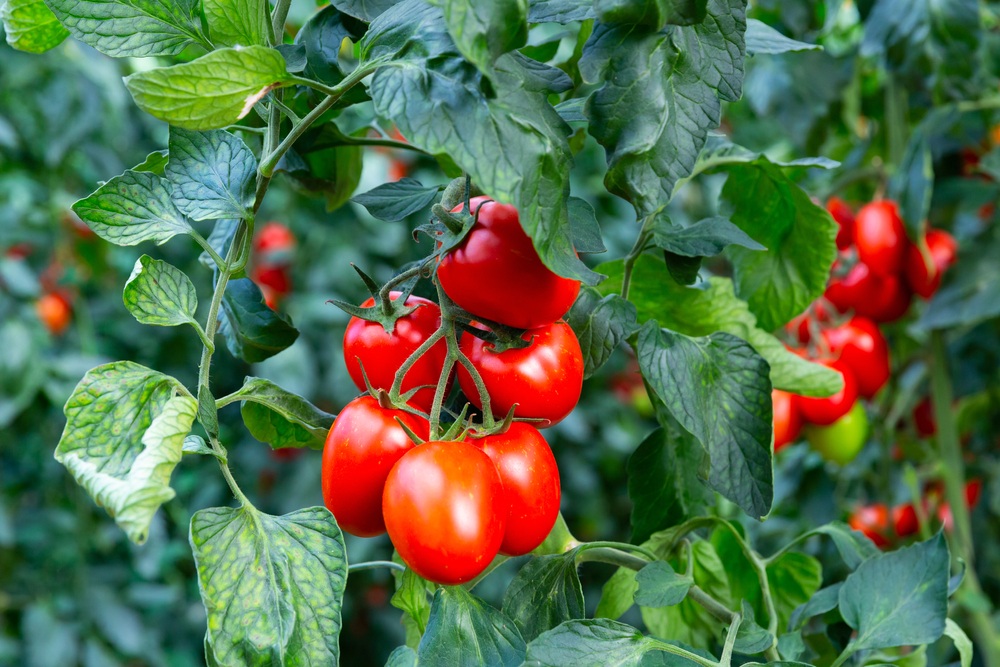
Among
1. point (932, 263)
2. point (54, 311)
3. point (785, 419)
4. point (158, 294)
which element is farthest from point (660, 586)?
point (54, 311)

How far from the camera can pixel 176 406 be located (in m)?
0.39

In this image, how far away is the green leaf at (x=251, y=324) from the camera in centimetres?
51

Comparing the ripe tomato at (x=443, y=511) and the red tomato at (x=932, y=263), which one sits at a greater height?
the ripe tomato at (x=443, y=511)

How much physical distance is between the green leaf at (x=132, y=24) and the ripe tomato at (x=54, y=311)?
1.51 metres

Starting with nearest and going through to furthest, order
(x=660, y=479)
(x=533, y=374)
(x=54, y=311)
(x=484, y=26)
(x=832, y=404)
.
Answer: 1. (x=484, y=26)
2. (x=533, y=374)
3. (x=660, y=479)
4. (x=832, y=404)
5. (x=54, y=311)

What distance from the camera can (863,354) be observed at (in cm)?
101

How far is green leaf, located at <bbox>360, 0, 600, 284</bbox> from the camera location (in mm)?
347

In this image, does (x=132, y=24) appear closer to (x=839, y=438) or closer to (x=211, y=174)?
(x=211, y=174)

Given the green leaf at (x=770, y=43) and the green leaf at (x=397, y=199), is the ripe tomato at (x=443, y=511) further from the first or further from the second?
the green leaf at (x=770, y=43)

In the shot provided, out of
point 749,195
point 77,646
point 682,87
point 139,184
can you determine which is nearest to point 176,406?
point 139,184

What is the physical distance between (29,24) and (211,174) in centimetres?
13

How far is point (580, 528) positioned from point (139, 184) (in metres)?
2.04

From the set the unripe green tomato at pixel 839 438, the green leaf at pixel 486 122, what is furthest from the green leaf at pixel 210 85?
the unripe green tomato at pixel 839 438

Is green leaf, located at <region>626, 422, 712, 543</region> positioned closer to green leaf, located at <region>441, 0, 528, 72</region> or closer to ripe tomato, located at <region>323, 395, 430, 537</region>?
ripe tomato, located at <region>323, 395, 430, 537</region>
